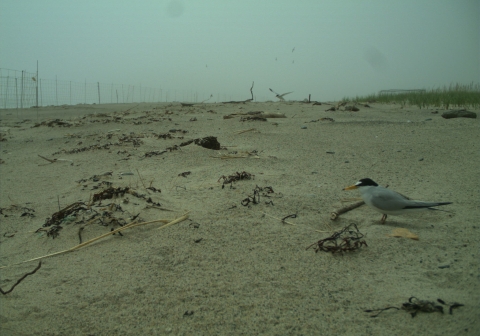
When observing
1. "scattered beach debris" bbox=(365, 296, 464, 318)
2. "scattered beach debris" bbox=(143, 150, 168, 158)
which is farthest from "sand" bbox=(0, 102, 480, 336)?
"scattered beach debris" bbox=(143, 150, 168, 158)

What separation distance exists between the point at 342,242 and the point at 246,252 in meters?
0.54

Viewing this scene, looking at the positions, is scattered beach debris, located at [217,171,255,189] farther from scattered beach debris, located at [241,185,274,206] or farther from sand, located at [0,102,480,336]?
scattered beach debris, located at [241,185,274,206]

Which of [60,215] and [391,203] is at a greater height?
[391,203]

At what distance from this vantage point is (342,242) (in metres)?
1.98

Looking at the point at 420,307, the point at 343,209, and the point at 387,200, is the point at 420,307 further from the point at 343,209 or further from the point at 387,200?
the point at 343,209

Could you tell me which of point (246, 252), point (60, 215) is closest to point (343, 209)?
point (246, 252)

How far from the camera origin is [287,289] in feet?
5.37

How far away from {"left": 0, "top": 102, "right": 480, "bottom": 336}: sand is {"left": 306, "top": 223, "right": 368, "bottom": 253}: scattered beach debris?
42mm

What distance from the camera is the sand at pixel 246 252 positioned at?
4.85ft

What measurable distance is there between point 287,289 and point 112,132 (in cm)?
573

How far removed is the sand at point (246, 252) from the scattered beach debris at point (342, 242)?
4cm

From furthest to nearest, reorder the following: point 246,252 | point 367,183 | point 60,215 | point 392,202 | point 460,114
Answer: point 460,114, point 60,215, point 367,183, point 392,202, point 246,252

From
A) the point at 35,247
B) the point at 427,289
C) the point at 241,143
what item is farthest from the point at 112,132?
the point at 427,289

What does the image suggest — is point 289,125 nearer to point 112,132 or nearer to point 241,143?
point 241,143
